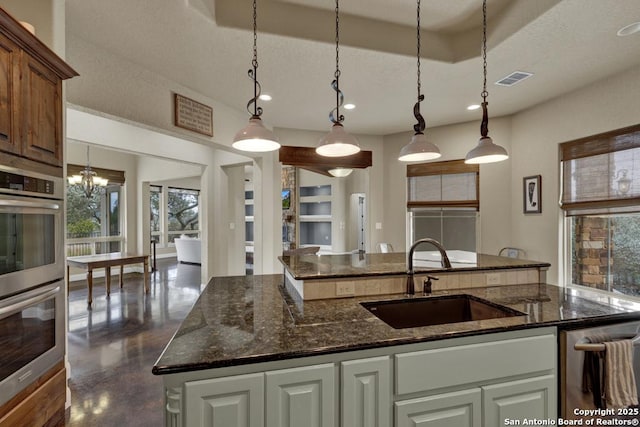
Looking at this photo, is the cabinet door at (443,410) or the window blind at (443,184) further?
the window blind at (443,184)

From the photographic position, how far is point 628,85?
3.01m

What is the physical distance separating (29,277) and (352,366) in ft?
5.37

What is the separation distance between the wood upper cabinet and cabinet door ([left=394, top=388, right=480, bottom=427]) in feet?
6.85

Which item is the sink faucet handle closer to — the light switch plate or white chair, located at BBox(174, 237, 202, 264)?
the light switch plate

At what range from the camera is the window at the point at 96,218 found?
22.0 feet

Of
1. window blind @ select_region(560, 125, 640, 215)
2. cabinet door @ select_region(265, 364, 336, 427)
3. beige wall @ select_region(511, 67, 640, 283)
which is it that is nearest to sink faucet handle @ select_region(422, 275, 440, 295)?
cabinet door @ select_region(265, 364, 336, 427)

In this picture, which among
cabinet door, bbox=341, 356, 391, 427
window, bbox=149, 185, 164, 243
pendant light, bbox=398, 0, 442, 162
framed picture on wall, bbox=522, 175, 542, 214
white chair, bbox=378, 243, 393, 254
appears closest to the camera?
cabinet door, bbox=341, 356, 391, 427

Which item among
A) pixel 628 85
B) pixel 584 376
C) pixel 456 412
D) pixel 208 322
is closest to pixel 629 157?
pixel 628 85

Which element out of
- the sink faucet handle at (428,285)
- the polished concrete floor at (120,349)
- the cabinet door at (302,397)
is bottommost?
the polished concrete floor at (120,349)

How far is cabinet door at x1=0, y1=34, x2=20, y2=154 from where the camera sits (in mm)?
1410

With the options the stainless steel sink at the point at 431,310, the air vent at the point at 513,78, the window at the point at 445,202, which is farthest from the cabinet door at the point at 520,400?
the window at the point at 445,202

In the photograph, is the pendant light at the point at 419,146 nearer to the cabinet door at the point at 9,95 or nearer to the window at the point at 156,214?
the cabinet door at the point at 9,95

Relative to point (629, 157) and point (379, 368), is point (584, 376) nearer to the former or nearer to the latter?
point (379, 368)

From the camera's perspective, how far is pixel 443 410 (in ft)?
4.40
